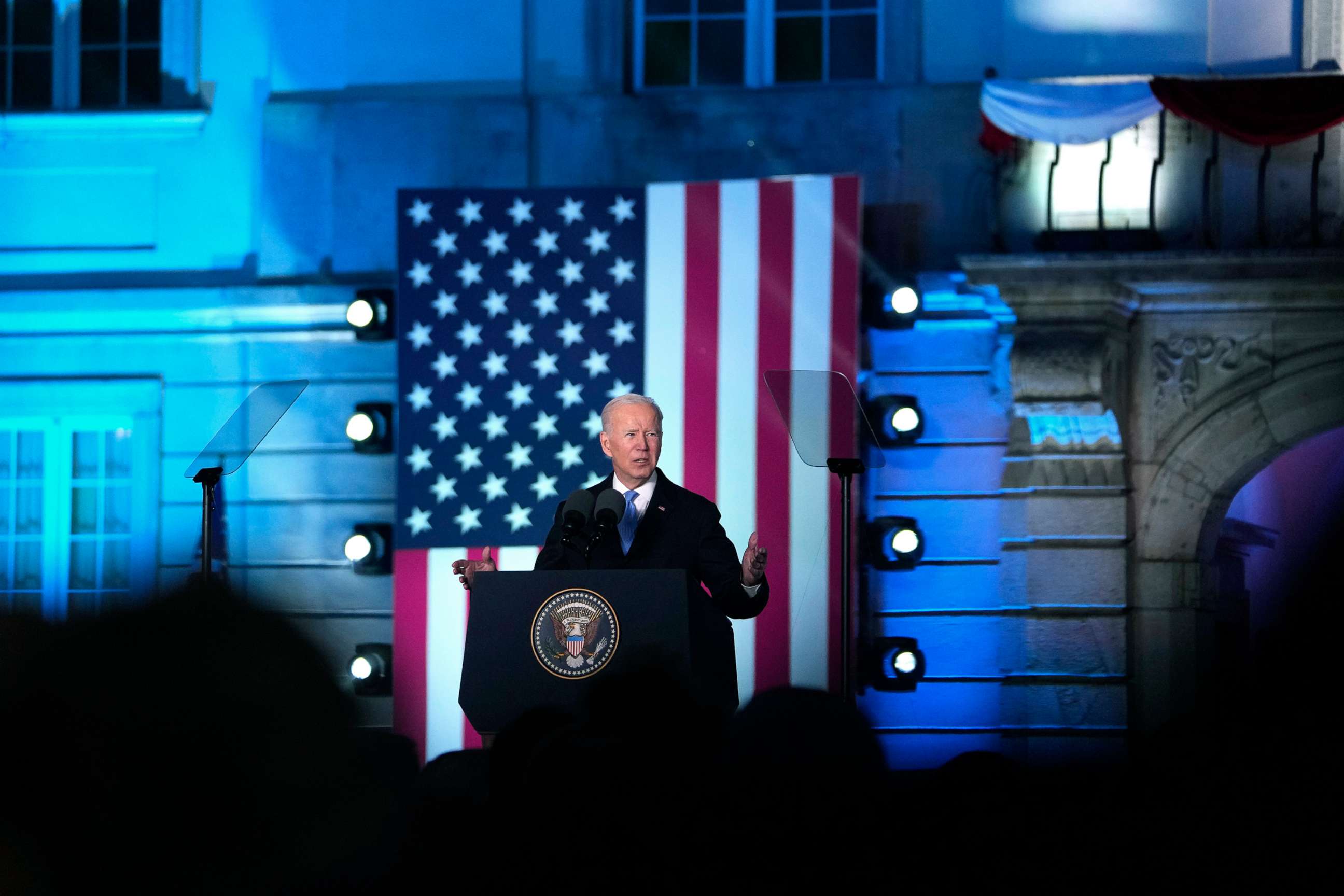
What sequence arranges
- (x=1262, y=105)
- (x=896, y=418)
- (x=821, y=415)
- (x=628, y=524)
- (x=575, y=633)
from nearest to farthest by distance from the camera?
(x=575, y=633), (x=628, y=524), (x=821, y=415), (x=1262, y=105), (x=896, y=418)

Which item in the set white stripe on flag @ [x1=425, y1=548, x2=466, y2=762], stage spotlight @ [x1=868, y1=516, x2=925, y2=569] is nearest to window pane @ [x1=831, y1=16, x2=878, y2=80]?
stage spotlight @ [x1=868, y1=516, x2=925, y2=569]

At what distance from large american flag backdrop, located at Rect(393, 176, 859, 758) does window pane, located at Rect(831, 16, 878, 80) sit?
105cm

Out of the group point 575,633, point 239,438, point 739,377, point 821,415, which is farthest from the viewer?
point 739,377

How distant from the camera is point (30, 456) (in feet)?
25.3

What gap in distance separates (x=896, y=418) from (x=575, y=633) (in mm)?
3994

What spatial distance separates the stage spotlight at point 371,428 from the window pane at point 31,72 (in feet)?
9.83

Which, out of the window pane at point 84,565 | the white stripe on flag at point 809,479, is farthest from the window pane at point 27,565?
the white stripe on flag at point 809,479

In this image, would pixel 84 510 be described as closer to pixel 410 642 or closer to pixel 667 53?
pixel 410 642

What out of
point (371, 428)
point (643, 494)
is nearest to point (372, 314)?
point (371, 428)

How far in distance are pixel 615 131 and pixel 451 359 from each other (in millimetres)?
1690

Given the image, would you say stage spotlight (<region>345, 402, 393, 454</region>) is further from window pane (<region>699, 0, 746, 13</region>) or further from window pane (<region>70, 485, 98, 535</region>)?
window pane (<region>699, 0, 746, 13</region>)

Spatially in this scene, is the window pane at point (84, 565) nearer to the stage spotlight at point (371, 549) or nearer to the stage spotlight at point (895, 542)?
the stage spotlight at point (371, 549)

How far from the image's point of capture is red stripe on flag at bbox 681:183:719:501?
6645 millimetres

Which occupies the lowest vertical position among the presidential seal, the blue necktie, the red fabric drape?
the presidential seal
